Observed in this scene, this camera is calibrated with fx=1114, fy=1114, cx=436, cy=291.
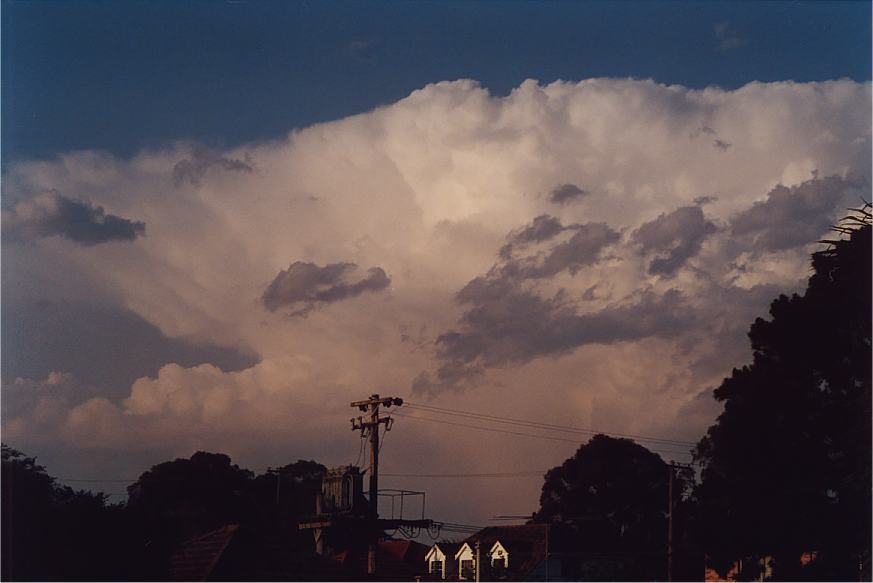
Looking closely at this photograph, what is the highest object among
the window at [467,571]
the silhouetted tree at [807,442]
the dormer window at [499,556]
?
the silhouetted tree at [807,442]

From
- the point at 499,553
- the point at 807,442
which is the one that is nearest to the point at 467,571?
the point at 499,553

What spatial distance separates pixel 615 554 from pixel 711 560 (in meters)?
36.6

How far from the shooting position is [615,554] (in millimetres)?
82188

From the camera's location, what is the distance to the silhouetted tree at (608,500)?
88125 millimetres

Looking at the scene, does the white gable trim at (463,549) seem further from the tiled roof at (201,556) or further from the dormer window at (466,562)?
the tiled roof at (201,556)

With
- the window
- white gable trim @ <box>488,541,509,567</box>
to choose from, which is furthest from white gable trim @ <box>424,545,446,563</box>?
white gable trim @ <box>488,541,509,567</box>

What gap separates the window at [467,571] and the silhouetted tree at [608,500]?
715 centimetres

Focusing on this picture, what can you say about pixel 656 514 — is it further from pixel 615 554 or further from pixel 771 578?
pixel 771 578

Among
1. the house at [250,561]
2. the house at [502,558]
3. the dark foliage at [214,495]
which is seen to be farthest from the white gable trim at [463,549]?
the house at [250,561]

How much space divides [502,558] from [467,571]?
2.84 meters

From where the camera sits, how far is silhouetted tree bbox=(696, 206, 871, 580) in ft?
142

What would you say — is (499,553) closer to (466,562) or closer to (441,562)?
(466,562)

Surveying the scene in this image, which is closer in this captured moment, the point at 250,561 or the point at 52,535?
the point at 250,561

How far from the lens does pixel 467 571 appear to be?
81.6 meters
